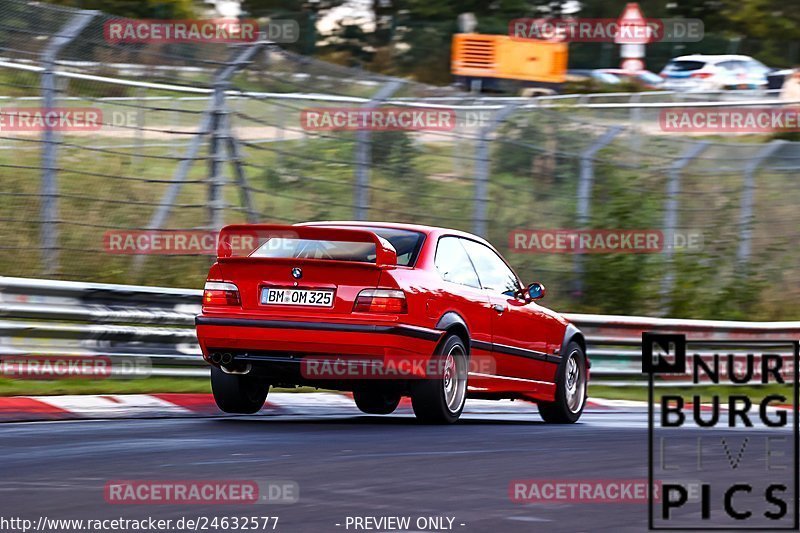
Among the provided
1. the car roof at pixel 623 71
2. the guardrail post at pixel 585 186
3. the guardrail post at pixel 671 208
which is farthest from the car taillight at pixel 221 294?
the car roof at pixel 623 71

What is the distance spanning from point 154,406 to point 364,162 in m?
5.42

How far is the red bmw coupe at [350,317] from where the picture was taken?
31.8 ft

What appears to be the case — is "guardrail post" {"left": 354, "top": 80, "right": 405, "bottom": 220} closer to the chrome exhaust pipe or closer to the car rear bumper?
the chrome exhaust pipe

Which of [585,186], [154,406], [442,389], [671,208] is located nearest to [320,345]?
[442,389]

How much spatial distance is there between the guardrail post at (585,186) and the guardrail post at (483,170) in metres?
2.06

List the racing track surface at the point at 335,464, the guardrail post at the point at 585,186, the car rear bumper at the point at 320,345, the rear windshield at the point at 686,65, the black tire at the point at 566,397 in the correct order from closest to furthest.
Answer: the racing track surface at the point at 335,464 → the car rear bumper at the point at 320,345 → the black tire at the point at 566,397 → the guardrail post at the point at 585,186 → the rear windshield at the point at 686,65

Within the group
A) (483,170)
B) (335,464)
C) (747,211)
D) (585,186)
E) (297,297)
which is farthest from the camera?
(747,211)

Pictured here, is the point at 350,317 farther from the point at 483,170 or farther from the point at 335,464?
the point at 483,170

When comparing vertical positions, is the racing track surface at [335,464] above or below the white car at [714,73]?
below

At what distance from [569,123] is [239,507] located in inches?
532

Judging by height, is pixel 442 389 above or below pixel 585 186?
below

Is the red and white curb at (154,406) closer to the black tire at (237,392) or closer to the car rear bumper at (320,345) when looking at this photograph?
the black tire at (237,392)

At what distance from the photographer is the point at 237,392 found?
1062cm

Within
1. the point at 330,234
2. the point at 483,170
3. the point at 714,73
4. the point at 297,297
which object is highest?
the point at 714,73
